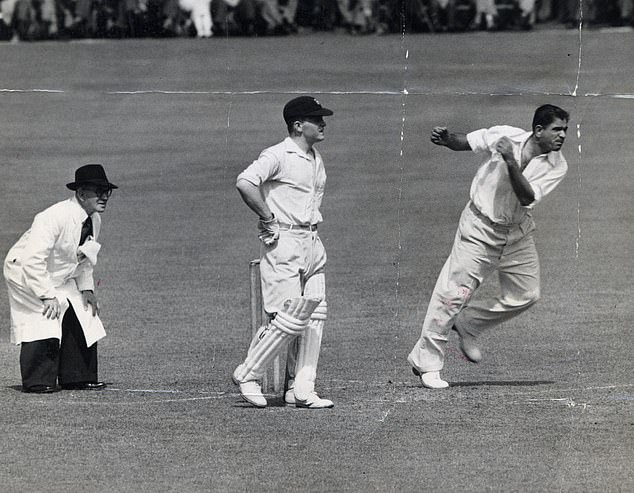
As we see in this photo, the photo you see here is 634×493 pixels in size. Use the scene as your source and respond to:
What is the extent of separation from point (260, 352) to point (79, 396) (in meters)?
1.31

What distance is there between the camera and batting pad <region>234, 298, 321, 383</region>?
9.41 metres

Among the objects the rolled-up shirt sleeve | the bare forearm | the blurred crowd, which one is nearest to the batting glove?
the bare forearm

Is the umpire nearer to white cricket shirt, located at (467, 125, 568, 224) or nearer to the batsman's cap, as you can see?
the batsman's cap

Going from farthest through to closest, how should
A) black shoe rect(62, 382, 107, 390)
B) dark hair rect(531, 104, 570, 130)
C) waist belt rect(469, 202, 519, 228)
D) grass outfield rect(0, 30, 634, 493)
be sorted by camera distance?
black shoe rect(62, 382, 107, 390) < waist belt rect(469, 202, 519, 228) < dark hair rect(531, 104, 570, 130) < grass outfield rect(0, 30, 634, 493)

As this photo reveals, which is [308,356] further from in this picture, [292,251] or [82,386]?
[82,386]

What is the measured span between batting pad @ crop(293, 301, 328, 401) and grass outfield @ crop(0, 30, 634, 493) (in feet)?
0.58

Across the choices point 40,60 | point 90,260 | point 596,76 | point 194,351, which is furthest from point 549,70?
point 90,260

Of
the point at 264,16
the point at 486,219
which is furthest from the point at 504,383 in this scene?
the point at 264,16

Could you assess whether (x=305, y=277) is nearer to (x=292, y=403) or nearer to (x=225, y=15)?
(x=292, y=403)

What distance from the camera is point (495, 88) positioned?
21.4m

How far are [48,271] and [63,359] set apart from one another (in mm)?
587

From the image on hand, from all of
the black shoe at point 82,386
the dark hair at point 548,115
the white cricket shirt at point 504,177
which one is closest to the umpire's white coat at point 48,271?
the black shoe at point 82,386

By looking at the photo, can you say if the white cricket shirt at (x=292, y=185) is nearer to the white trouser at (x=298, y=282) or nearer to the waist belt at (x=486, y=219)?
the white trouser at (x=298, y=282)

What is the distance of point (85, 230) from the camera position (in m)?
10.4
